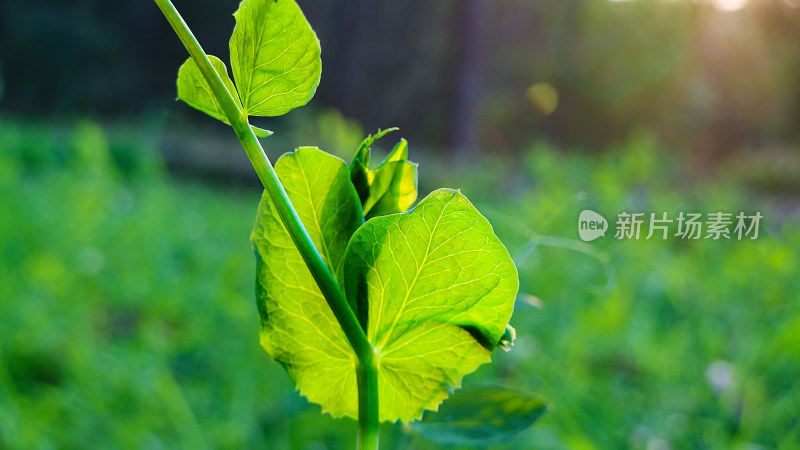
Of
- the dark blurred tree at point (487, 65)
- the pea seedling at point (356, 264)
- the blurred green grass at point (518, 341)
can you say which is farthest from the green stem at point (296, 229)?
the dark blurred tree at point (487, 65)

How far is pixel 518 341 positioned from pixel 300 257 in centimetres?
44

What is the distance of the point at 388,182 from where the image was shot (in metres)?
0.11

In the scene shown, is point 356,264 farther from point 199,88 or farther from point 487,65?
point 487,65

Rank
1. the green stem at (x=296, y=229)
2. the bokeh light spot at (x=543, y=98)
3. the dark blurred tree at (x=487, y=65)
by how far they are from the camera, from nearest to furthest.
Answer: the green stem at (x=296, y=229), the bokeh light spot at (x=543, y=98), the dark blurred tree at (x=487, y=65)

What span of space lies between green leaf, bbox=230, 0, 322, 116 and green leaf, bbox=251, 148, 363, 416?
11 mm

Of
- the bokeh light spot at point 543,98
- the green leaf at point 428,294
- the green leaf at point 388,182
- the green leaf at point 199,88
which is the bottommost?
the green leaf at point 428,294

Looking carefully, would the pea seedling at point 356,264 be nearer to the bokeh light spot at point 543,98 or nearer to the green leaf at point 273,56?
the green leaf at point 273,56

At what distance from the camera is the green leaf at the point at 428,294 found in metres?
0.09

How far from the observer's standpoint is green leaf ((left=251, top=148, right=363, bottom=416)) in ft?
0.33

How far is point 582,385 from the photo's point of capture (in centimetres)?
60

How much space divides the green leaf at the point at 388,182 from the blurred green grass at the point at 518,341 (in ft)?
0.46

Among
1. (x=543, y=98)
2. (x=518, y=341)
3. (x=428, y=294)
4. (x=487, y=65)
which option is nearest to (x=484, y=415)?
(x=428, y=294)

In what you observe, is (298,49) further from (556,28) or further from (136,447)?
(556,28)

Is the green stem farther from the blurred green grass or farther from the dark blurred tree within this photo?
the dark blurred tree
